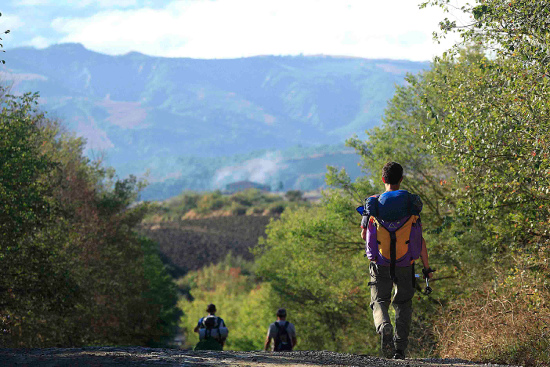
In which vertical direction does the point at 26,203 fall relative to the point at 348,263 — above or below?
above

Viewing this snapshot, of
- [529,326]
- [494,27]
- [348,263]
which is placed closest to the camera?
[529,326]

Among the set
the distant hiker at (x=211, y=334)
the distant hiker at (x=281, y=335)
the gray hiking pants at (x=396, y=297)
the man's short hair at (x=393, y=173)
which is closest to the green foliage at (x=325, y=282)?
Answer: the distant hiker at (x=281, y=335)

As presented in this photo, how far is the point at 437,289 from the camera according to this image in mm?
18078

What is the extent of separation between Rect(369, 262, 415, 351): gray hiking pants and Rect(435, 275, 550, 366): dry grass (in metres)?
1.85

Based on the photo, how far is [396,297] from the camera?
24.3ft

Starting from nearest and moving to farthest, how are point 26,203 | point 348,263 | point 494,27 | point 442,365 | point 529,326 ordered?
point 442,365, point 529,326, point 494,27, point 26,203, point 348,263

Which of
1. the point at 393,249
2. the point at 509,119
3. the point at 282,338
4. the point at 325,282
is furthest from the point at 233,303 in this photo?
the point at 393,249

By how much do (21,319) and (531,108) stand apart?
12.9 meters

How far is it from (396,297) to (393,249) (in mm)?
624

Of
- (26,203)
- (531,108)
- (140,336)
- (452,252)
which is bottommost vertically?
(140,336)

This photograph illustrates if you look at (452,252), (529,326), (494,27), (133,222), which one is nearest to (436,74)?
(452,252)

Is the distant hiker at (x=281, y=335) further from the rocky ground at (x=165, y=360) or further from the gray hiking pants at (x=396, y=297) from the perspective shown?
the gray hiking pants at (x=396, y=297)

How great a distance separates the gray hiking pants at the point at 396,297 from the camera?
734cm

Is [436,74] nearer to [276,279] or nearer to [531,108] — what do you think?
[531,108]
